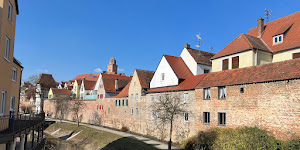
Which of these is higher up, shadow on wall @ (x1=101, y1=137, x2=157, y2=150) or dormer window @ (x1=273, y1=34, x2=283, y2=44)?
dormer window @ (x1=273, y1=34, x2=283, y2=44)

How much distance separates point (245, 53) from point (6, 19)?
23.3m

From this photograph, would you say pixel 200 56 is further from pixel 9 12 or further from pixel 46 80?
pixel 46 80

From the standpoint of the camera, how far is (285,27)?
89.1 ft

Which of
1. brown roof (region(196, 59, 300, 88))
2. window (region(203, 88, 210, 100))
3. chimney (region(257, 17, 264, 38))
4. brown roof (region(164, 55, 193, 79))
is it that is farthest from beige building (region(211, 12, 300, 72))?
window (region(203, 88, 210, 100))

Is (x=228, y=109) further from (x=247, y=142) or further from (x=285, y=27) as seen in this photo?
(x=285, y=27)

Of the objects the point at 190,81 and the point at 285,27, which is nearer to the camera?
the point at 285,27

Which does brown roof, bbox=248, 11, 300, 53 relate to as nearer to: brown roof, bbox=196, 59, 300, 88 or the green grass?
brown roof, bbox=196, 59, 300, 88

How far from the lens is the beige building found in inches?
1011

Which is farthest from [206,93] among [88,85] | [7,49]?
[88,85]

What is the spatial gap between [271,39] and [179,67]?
39.7 feet

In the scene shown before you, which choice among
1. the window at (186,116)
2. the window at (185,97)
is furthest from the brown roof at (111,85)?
the window at (186,116)

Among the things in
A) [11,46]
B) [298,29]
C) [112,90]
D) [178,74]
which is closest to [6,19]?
[11,46]

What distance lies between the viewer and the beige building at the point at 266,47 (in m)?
25.7

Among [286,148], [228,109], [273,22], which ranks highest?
[273,22]
